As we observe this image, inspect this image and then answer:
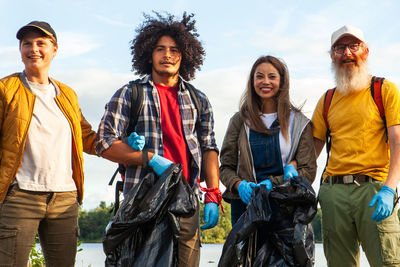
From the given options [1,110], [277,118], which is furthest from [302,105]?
[1,110]

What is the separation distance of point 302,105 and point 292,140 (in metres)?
0.36

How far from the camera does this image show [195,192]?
3.44 meters

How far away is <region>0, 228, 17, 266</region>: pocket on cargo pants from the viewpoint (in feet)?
10.8

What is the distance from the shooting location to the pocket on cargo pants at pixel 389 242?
353cm

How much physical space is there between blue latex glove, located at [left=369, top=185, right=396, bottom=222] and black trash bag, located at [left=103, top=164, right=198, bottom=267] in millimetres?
1296

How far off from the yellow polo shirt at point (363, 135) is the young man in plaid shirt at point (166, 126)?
96 cm

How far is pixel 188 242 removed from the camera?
3.28 m

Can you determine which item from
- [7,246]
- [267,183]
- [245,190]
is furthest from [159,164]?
[7,246]

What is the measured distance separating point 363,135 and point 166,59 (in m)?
1.57

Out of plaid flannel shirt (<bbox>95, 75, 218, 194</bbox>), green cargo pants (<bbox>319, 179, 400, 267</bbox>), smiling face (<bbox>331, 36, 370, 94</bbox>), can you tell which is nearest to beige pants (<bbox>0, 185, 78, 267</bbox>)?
plaid flannel shirt (<bbox>95, 75, 218, 194</bbox>)

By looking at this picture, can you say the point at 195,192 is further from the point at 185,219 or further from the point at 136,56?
the point at 136,56

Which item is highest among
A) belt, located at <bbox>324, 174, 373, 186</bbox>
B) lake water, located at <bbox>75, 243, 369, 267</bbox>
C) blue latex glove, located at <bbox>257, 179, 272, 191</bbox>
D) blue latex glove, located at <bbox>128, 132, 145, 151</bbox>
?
blue latex glove, located at <bbox>128, 132, 145, 151</bbox>

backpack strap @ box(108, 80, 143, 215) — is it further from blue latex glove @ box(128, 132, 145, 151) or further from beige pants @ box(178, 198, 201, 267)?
beige pants @ box(178, 198, 201, 267)

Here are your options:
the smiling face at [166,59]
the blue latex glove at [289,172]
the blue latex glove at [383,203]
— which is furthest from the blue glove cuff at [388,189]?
the smiling face at [166,59]
